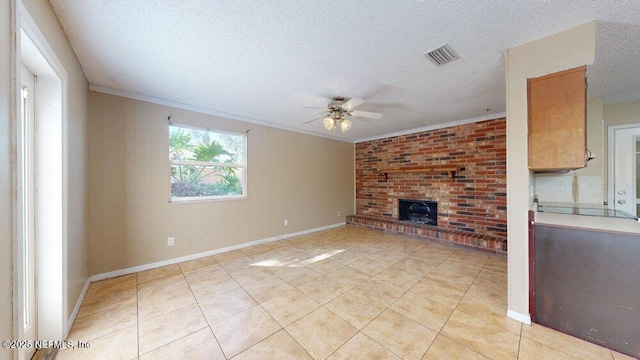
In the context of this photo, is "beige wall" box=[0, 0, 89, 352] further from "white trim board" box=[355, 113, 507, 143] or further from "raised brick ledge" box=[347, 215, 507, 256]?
"white trim board" box=[355, 113, 507, 143]

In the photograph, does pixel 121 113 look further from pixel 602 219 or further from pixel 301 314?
pixel 602 219

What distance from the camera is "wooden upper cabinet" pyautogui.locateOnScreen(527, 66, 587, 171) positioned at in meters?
1.58

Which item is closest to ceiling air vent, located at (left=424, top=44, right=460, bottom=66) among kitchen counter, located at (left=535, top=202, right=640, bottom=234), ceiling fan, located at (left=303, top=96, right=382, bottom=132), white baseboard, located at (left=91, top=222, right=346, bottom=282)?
ceiling fan, located at (left=303, top=96, right=382, bottom=132)

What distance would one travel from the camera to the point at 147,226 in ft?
9.43

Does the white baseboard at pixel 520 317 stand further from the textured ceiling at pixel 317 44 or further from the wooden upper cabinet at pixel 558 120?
the textured ceiling at pixel 317 44

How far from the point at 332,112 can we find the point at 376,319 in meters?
2.33

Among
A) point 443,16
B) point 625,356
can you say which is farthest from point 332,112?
point 625,356

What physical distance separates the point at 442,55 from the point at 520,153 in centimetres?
106

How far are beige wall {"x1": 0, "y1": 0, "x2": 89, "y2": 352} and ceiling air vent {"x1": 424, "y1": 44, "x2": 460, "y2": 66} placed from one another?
253 centimetres

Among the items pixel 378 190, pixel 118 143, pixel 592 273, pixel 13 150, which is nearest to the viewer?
pixel 13 150

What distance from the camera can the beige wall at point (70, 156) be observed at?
2.89 ft

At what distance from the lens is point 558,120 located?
166 cm

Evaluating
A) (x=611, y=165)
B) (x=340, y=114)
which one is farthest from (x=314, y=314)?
(x=611, y=165)

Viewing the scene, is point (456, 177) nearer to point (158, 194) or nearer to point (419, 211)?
point (419, 211)
